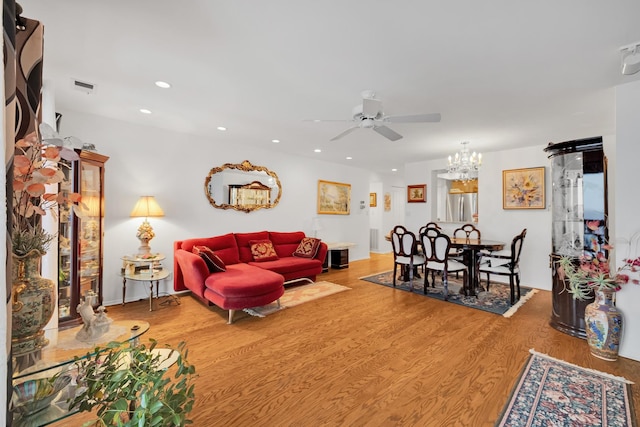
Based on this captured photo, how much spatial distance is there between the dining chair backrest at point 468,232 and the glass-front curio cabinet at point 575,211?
86.7 inches

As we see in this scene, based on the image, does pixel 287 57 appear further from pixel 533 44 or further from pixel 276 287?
pixel 276 287

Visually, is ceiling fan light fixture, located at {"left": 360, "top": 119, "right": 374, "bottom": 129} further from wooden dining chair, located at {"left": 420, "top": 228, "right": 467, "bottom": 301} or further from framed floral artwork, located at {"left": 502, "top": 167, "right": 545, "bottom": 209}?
framed floral artwork, located at {"left": 502, "top": 167, "right": 545, "bottom": 209}

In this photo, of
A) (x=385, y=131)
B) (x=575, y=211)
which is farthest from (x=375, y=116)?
(x=575, y=211)

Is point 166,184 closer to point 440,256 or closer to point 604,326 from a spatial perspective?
point 440,256

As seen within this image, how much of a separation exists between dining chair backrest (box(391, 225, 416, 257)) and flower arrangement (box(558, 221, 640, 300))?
1.92 meters

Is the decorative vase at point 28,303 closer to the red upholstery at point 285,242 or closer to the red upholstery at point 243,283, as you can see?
the red upholstery at point 243,283

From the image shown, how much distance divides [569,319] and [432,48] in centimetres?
314

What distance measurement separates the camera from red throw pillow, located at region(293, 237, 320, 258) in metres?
5.31

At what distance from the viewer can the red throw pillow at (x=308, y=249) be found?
531 centimetres

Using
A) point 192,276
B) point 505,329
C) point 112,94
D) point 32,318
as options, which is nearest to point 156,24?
point 112,94

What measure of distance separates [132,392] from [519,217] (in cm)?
599

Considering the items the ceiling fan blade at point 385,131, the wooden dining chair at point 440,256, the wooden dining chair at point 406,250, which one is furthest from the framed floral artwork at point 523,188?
the ceiling fan blade at point 385,131

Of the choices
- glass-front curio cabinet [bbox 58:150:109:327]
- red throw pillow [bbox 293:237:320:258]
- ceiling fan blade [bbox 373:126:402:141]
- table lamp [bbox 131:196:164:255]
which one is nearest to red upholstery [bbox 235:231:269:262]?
red throw pillow [bbox 293:237:320:258]

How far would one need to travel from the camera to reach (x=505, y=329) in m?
3.18
